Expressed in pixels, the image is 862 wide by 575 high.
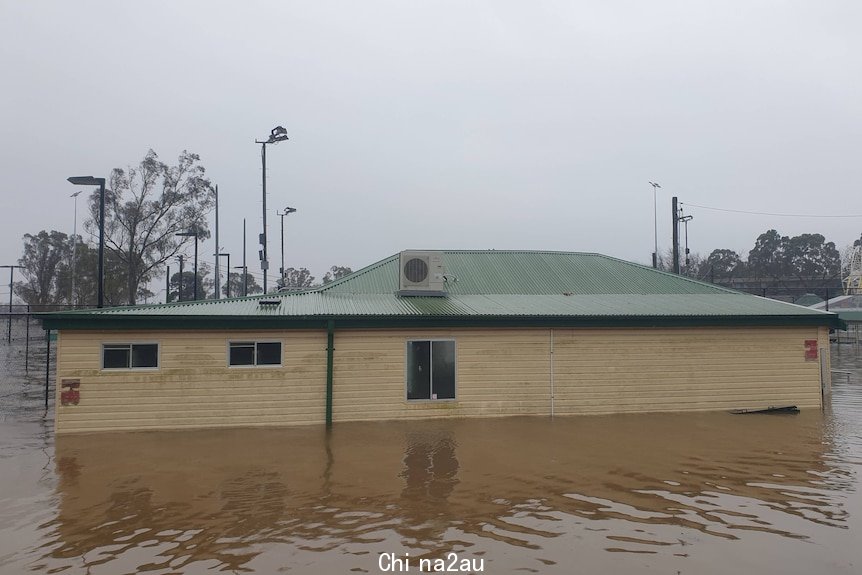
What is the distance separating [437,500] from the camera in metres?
7.68

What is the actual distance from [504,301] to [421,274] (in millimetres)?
2355

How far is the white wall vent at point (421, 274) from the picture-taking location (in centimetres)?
1519

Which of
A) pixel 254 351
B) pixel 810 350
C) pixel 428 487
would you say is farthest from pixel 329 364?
pixel 810 350

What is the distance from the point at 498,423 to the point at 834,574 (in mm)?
7608

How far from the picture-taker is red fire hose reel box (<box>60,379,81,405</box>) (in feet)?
37.7

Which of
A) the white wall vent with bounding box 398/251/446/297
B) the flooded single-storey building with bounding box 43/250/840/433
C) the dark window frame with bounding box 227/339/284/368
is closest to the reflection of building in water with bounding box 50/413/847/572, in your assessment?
the flooded single-storey building with bounding box 43/250/840/433

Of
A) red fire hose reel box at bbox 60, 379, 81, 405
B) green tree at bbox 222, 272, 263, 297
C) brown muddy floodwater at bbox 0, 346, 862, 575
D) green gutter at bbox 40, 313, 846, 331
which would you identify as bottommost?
brown muddy floodwater at bbox 0, 346, 862, 575

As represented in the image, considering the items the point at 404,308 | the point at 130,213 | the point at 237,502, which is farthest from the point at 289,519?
the point at 130,213

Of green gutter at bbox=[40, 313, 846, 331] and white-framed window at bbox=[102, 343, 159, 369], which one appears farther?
white-framed window at bbox=[102, 343, 159, 369]

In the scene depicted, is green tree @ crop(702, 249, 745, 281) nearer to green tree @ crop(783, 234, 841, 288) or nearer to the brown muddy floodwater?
green tree @ crop(783, 234, 841, 288)

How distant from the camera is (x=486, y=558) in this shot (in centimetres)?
586

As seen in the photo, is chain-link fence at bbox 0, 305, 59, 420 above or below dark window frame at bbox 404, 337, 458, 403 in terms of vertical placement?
below

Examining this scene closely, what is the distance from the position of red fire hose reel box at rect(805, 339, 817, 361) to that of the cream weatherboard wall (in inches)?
5.0

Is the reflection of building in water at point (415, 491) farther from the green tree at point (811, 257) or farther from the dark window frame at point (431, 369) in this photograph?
the green tree at point (811, 257)
